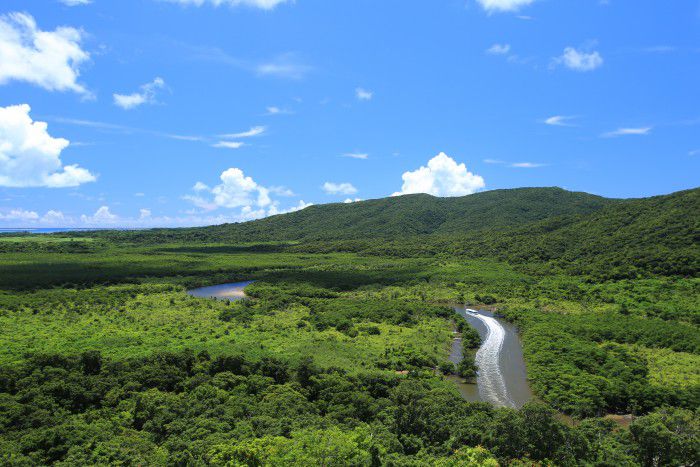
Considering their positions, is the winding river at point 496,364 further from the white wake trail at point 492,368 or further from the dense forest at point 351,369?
the dense forest at point 351,369

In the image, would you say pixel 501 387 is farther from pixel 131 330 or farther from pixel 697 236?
pixel 697 236

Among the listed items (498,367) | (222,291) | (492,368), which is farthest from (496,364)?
(222,291)

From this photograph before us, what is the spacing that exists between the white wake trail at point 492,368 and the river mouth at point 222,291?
7236 centimetres

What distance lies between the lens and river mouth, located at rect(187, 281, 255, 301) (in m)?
129

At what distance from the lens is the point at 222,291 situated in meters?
141

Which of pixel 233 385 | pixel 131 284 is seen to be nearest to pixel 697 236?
pixel 233 385

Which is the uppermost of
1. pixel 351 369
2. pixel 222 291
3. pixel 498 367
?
pixel 222 291

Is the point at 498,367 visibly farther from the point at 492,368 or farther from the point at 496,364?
the point at 496,364

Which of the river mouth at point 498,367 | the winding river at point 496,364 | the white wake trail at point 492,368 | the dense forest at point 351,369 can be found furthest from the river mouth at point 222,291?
the white wake trail at point 492,368

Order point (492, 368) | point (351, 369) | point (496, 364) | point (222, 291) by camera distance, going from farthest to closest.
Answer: point (222, 291) < point (496, 364) < point (492, 368) < point (351, 369)

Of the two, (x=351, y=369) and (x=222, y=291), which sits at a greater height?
(x=222, y=291)

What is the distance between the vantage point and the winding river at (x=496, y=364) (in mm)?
56562

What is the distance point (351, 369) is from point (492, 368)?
74.0 ft

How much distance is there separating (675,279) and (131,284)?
500 ft
